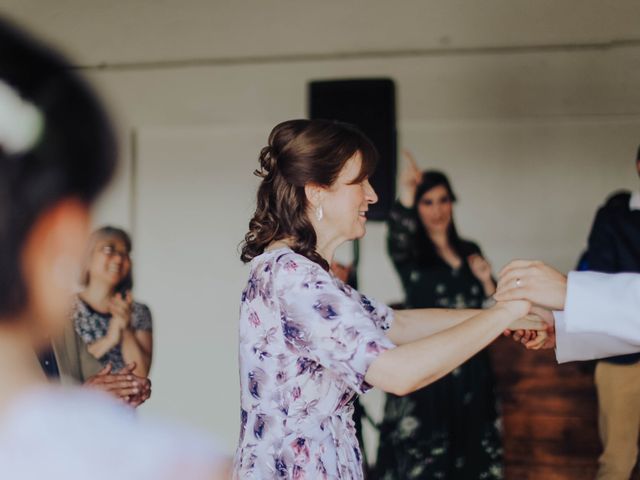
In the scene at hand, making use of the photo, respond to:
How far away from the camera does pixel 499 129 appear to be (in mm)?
4109

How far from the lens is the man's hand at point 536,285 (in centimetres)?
191

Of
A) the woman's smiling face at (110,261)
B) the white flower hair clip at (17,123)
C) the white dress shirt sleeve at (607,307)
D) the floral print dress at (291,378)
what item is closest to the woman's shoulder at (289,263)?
the floral print dress at (291,378)

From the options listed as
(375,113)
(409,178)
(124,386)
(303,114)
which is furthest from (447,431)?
(303,114)

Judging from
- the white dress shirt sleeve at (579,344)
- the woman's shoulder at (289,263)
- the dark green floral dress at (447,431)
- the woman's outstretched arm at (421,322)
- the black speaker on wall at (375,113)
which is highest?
the black speaker on wall at (375,113)

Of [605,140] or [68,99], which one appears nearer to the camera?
[605,140]

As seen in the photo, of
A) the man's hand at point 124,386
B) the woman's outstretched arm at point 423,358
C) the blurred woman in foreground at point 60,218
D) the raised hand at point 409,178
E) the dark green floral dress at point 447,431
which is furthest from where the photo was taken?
the raised hand at point 409,178

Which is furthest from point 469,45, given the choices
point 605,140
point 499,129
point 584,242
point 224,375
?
point 224,375

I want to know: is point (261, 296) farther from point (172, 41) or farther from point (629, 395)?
point (172, 41)

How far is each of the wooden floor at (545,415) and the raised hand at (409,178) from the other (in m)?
0.86

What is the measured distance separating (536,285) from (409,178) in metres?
2.26

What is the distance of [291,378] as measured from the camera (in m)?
1.77

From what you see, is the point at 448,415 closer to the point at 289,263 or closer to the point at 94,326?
the point at 94,326

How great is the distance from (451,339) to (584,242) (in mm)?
2593

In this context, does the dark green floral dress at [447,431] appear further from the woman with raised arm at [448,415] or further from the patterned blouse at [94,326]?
the patterned blouse at [94,326]
